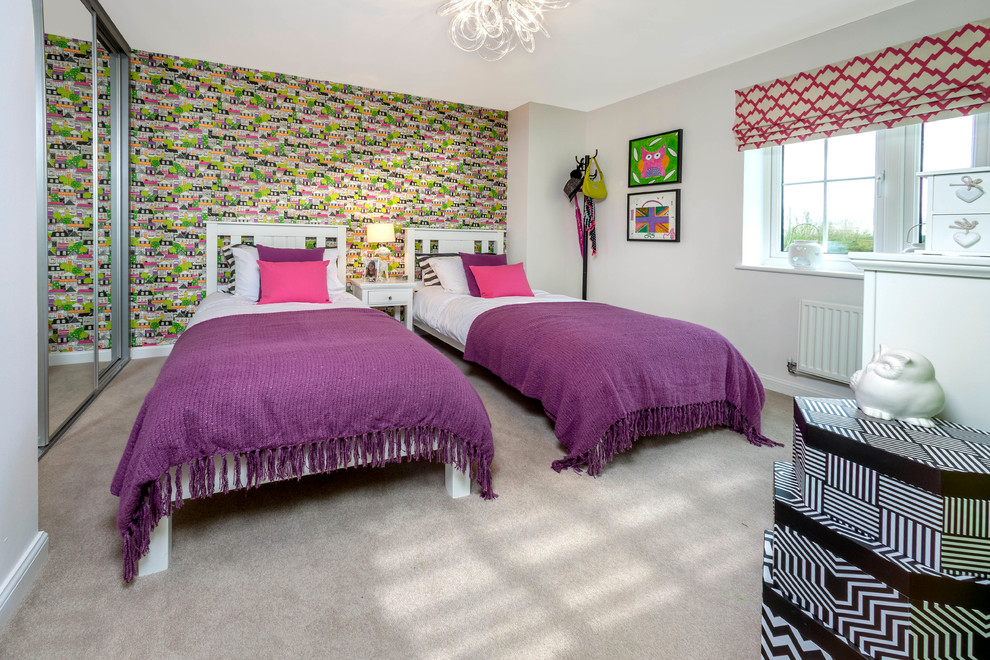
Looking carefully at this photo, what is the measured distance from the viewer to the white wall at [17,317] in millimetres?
1410

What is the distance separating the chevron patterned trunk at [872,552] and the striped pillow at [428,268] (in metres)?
3.95

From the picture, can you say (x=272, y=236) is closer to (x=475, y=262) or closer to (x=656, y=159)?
(x=475, y=262)

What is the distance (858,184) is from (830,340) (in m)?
0.97

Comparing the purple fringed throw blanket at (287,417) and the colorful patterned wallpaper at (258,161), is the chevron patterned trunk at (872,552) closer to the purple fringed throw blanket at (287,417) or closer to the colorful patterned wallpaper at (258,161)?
the purple fringed throw blanket at (287,417)

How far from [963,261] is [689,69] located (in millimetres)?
3615

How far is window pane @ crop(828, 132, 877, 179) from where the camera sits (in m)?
3.20

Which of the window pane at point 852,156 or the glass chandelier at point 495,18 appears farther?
the window pane at point 852,156

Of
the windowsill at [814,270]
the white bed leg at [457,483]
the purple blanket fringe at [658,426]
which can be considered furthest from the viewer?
the windowsill at [814,270]

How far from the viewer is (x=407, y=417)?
1.90 m

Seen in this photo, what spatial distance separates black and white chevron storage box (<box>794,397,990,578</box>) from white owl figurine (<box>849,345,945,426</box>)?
0.08 feet

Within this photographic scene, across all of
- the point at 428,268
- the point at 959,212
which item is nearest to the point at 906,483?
the point at 959,212

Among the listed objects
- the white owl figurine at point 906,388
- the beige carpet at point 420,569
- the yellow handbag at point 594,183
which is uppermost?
the yellow handbag at point 594,183

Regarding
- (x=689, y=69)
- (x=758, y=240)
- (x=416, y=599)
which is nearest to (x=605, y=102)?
(x=689, y=69)

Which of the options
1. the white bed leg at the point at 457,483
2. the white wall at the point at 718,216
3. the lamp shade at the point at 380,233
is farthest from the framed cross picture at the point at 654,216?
the white bed leg at the point at 457,483
